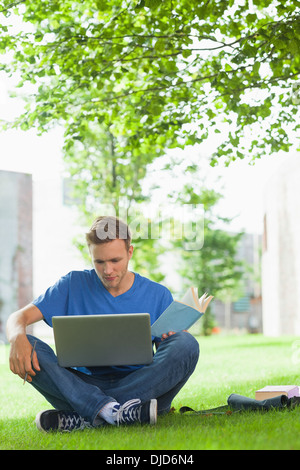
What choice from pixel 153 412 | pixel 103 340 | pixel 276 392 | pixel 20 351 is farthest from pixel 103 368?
pixel 276 392

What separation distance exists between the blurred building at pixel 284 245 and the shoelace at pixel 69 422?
1931cm

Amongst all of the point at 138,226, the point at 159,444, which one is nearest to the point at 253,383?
the point at 159,444

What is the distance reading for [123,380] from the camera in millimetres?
3549

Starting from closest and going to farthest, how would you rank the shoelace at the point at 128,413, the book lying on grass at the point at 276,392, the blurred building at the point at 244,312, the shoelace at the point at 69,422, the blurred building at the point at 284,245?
1. the shoelace at the point at 128,413
2. the shoelace at the point at 69,422
3. the book lying on grass at the point at 276,392
4. the blurred building at the point at 284,245
5. the blurred building at the point at 244,312

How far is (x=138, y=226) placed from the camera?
18734 mm

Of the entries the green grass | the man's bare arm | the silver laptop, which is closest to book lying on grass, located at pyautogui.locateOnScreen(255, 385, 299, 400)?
the green grass

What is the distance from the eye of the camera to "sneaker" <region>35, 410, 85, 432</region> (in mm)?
3451

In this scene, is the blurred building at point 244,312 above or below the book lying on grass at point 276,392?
below

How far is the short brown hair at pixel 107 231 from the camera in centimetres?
366

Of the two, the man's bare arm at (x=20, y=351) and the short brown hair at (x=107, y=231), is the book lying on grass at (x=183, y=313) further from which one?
the man's bare arm at (x=20, y=351)

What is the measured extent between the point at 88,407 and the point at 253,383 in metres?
3.47

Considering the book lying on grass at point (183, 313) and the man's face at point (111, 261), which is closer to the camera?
the book lying on grass at point (183, 313)

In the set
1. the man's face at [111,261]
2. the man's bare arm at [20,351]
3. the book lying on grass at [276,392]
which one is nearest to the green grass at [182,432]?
the man's bare arm at [20,351]

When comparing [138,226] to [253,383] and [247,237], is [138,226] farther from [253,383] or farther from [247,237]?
[247,237]
